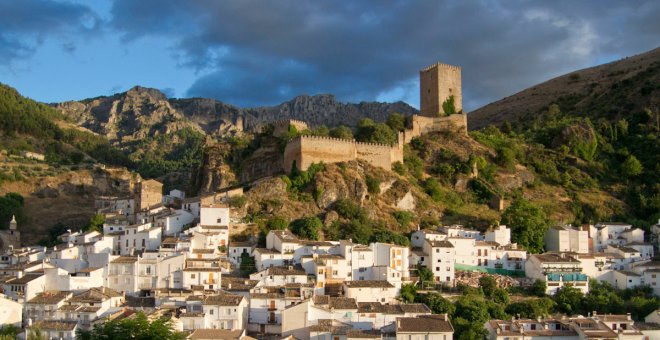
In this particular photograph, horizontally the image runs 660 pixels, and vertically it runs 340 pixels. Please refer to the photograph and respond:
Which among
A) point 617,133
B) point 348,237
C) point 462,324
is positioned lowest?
point 462,324

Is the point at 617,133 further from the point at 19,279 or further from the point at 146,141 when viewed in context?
the point at 146,141

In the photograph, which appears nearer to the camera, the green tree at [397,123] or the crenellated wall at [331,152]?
the crenellated wall at [331,152]

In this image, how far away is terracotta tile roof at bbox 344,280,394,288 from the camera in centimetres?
3797

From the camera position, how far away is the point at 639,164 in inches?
2297

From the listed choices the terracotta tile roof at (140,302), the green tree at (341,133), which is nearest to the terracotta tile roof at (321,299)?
the terracotta tile roof at (140,302)

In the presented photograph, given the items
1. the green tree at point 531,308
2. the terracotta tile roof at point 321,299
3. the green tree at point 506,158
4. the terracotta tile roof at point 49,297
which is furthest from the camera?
the green tree at point 506,158

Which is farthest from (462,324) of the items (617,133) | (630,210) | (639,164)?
(617,133)

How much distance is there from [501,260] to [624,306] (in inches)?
283

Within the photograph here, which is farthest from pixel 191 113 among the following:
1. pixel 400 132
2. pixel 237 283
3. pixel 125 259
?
pixel 237 283

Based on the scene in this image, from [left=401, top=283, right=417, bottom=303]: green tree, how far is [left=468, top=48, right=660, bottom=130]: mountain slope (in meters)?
41.2

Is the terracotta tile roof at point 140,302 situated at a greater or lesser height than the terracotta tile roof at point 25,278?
lesser

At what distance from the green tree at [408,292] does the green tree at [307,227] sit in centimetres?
709

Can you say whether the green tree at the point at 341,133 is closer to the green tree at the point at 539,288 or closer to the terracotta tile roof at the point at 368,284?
the terracotta tile roof at the point at 368,284

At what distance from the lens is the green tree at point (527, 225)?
4722cm
